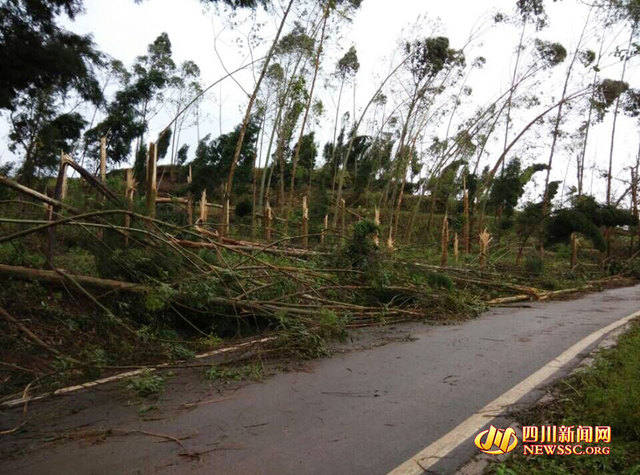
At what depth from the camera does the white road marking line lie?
3.06 meters

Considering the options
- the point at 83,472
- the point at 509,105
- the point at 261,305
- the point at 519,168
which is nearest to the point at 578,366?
the point at 261,305

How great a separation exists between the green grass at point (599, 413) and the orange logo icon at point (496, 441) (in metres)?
0.13

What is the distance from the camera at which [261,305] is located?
21.3ft

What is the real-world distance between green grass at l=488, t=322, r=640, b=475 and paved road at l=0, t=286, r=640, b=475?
0.33m

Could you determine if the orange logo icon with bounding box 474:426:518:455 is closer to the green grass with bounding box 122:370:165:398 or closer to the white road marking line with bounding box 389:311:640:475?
the white road marking line with bounding box 389:311:640:475

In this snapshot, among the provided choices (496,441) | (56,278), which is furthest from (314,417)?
(56,278)

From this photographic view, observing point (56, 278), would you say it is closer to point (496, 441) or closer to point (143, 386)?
point (143, 386)

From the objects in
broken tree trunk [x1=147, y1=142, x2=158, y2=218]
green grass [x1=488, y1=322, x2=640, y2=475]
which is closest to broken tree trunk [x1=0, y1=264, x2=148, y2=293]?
broken tree trunk [x1=147, y1=142, x2=158, y2=218]

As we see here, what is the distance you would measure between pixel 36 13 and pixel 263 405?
4872 mm

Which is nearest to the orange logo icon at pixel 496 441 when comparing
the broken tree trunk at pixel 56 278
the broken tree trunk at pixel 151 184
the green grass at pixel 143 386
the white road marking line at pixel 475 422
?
the white road marking line at pixel 475 422

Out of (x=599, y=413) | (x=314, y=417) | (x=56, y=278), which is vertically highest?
(x=56, y=278)

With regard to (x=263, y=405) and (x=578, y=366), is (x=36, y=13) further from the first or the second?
(x=578, y=366)

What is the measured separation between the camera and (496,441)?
3373 millimetres

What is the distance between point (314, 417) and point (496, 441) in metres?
1.33
